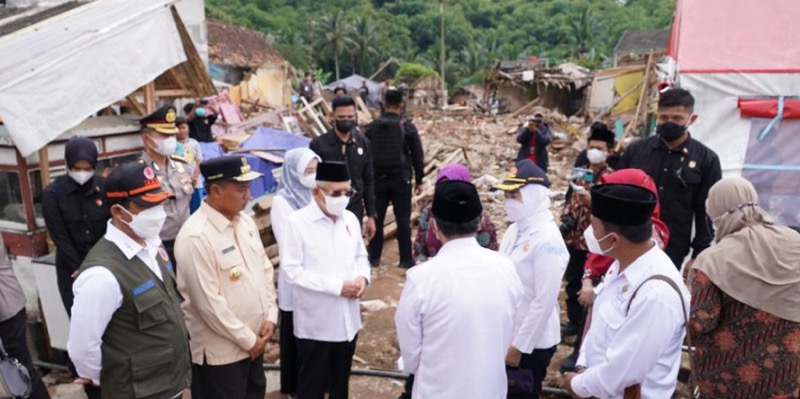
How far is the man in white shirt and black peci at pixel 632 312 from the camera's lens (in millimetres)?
2141

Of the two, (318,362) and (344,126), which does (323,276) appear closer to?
(318,362)

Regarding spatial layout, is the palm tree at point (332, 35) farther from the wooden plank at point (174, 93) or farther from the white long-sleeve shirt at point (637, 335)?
the white long-sleeve shirt at point (637, 335)

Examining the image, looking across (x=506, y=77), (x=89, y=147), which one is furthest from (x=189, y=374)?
(x=506, y=77)

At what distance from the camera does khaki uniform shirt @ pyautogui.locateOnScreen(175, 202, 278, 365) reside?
2961mm

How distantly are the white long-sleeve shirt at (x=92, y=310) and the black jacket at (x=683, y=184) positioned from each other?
12.5ft

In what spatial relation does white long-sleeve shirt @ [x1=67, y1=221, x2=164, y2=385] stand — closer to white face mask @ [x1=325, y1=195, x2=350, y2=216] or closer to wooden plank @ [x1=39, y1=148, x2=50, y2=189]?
white face mask @ [x1=325, y1=195, x2=350, y2=216]

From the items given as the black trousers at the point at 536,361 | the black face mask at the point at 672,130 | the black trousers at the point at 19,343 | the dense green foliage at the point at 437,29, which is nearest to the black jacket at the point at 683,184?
the black face mask at the point at 672,130

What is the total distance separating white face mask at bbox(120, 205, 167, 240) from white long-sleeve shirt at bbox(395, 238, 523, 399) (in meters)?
1.25

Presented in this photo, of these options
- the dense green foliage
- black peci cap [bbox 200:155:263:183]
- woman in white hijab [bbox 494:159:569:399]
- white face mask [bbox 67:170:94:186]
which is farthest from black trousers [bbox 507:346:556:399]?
the dense green foliage

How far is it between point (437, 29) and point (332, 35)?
2148 centimetres

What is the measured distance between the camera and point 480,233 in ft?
13.0

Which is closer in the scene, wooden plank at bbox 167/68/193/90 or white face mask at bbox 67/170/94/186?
white face mask at bbox 67/170/94/186

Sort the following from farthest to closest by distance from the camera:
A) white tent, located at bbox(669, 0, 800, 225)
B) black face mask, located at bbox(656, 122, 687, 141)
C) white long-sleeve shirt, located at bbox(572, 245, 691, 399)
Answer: white tent, located at bbox(669, 0, 800, 225)
black face mask, located at bbox(656, 122, 687, 141)
white long-sleeve shirt, located at bbox(572, 245, 691, 399)

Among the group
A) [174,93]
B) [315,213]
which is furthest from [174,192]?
[174,93]
